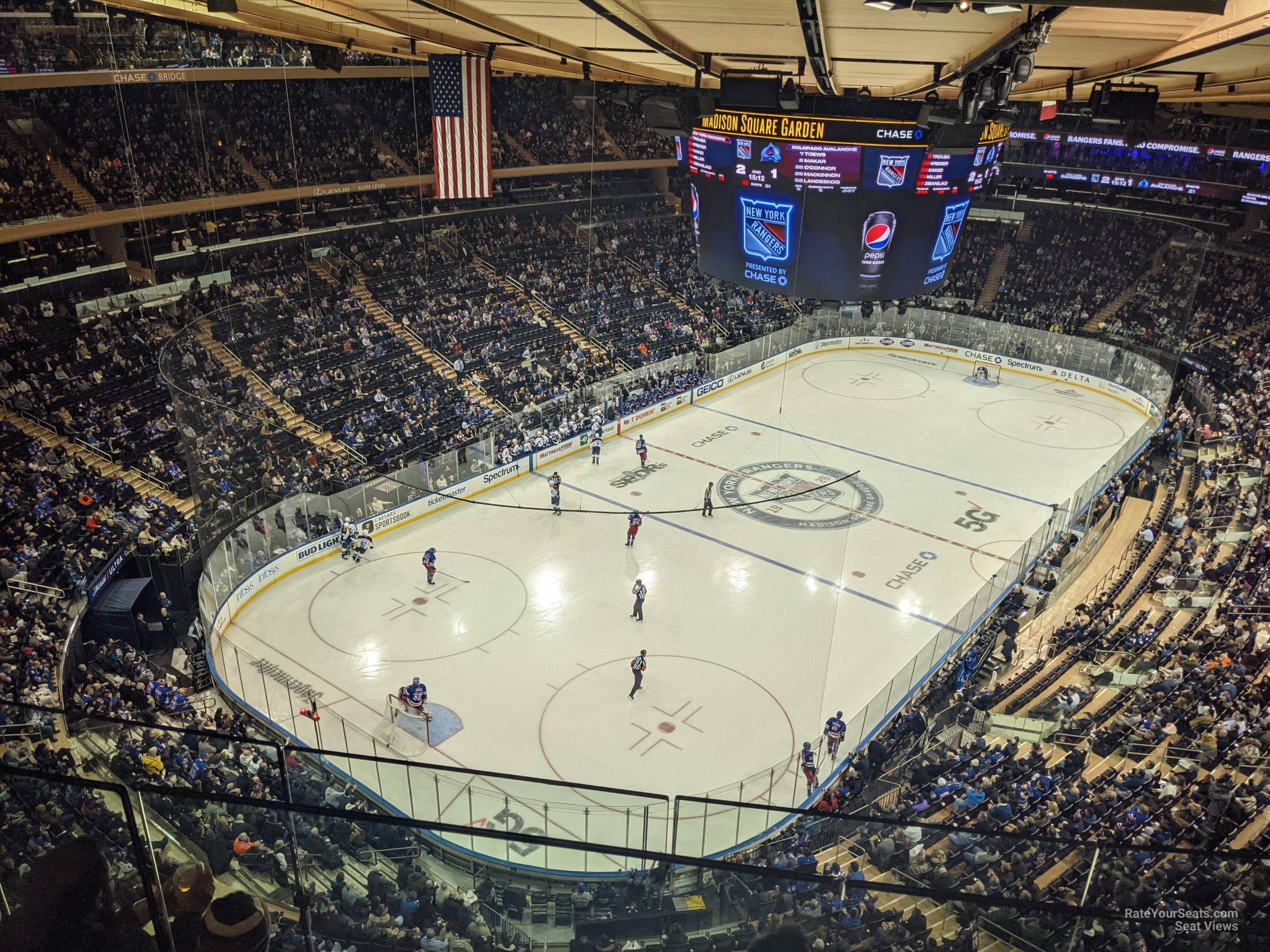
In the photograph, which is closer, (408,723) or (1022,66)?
(1022,66)

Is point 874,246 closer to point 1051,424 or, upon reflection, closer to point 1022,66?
point 1022,66

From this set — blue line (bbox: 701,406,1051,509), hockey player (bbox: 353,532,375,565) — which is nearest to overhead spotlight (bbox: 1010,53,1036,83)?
hockey player (bbox: 353,532,375,565)

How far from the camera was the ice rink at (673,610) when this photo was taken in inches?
546

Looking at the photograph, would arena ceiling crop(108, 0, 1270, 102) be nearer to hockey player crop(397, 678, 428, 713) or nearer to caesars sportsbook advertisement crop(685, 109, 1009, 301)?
caesars sportsbook advertisement crop(685, 109, 1009, 301)

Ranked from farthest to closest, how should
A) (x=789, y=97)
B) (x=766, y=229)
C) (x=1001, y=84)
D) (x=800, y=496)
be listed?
(x=800, y=496), (x=766, y=229), (x=789, y=97), (x=1001, y=84)

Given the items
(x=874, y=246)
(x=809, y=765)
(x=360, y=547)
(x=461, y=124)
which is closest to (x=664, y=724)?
(x=809, y=765)

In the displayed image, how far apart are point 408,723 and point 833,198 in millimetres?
10496

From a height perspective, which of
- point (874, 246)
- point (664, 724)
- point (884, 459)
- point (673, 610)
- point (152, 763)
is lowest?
point (664, 724)

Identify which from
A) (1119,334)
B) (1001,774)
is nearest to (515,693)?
(1001,774)

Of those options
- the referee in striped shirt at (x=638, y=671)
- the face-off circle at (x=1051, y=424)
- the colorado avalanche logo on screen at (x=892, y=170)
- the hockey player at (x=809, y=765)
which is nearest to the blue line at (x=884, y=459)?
the face-off circle at (x=1051, y=424)

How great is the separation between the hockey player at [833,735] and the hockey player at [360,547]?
34.3 feet

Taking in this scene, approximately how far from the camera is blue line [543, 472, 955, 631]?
59.5 feet

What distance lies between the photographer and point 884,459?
2611 centimetres

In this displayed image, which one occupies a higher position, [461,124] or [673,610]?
[461,124]
